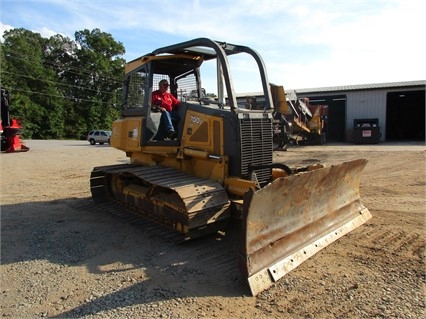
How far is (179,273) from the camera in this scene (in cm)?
434

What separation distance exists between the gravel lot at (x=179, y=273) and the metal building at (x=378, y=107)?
20854mm

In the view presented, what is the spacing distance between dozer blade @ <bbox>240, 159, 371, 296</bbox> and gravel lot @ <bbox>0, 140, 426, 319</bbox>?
0.53ft

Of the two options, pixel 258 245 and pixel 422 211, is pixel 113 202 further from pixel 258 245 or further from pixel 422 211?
pixel 422 211

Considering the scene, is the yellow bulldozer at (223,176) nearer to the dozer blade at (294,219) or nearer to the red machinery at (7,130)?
the dozer blade at (294,219)

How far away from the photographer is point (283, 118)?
1952 cm

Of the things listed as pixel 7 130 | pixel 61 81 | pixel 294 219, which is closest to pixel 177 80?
pixel 294 219

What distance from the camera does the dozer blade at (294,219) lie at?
13.3 feet

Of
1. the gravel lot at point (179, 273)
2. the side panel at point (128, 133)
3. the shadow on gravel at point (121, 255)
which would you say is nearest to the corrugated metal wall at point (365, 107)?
the gravel lot at point (179, 273)

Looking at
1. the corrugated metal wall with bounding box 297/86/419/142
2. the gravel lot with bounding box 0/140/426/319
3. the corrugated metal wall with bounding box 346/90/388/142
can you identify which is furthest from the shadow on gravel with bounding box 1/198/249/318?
the corrugated metal wall with bounding box 346/90/388/142

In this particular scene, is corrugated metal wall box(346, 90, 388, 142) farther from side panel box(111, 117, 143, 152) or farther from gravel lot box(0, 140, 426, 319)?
side panel box(111, 117, 143, 152)

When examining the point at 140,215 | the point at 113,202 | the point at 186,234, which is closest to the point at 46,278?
the point at 186,234

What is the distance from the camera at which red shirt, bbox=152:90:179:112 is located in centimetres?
642

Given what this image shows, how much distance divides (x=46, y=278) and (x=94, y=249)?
3.00ft

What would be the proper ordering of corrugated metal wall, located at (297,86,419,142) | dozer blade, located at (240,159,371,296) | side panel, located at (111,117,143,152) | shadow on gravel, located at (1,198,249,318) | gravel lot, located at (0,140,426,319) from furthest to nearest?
corrugated metal wall, located at (297,86,419,142) → side panel, located at (111,117,143,152) → dozer blade, located at (240,159,371,296) → shadow on gravel, located at (1,198,249,318) → gravel lot, located at (0,140,426,319)
